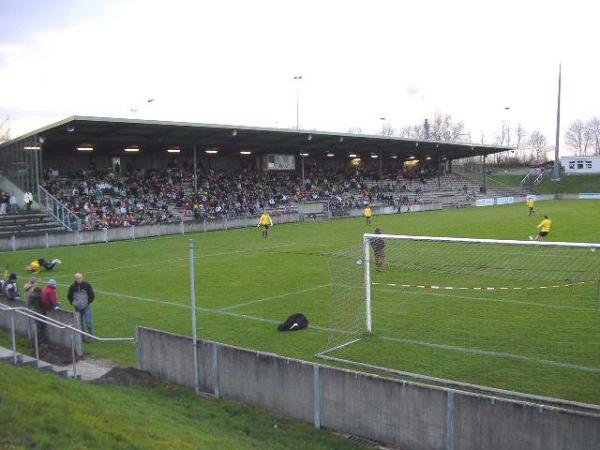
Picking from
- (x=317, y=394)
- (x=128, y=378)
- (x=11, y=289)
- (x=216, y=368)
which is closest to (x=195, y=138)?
(x=11, y=289)

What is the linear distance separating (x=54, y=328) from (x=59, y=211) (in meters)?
25.1

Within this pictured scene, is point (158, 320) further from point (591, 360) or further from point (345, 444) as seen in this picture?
point (591, 360)

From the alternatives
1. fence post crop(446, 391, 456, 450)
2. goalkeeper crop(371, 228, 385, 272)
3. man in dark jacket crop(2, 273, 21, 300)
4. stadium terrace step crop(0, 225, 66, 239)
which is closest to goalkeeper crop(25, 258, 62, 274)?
man in dark jacket crop(2, 273, 21, 300)

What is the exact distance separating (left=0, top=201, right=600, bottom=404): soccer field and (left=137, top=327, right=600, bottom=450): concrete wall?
2.14m

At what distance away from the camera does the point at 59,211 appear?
35.8 m

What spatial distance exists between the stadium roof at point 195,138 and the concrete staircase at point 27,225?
202 inches

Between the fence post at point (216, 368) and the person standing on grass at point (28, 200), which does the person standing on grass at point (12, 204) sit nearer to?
the person standing on grass at point (28, 200)

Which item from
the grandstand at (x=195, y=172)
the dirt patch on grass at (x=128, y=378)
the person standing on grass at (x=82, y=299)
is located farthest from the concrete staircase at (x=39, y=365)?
the grandstand at (x=195, y=172)

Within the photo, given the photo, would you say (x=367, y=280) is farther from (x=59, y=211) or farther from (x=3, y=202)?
(x=3, y=202)

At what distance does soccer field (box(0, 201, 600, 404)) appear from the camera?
1072 cm

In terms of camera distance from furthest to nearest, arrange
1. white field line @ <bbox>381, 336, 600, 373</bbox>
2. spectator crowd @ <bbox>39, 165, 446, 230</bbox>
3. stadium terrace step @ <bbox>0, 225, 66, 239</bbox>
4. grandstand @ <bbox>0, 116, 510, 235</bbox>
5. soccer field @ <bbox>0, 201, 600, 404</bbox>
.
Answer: spectator crowd @ <bbox>39, 165, 446, 230</bbox> < grandstand @ <bbox>0, 116, 510, 235</bbox> < stadium terrace step @ <bbox>0, 225, 66, 239</bbox> < soccer field @ <bbox>0, 201, 600, 404</bbox> < white field line @ <bbox>381, 336, 600, 373</bbox>

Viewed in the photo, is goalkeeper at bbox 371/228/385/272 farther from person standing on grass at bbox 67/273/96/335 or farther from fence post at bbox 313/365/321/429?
fence post at bbox 313/365/321/429

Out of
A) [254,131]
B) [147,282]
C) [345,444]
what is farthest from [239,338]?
[254,131]

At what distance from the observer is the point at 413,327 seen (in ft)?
44.1
